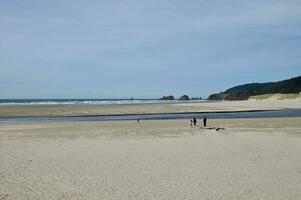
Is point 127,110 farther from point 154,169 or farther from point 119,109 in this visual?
point 154,169

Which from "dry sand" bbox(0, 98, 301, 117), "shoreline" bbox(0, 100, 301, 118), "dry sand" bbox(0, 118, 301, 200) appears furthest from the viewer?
"dry sand" bbox(0, 98, 301, 117)

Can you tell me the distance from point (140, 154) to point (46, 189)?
6.09m

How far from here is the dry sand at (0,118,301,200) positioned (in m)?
10.9

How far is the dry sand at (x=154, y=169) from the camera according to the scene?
10.9 m

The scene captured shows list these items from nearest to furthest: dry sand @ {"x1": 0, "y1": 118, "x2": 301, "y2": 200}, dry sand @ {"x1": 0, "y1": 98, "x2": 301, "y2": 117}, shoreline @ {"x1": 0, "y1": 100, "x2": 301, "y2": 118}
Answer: dry sand @ {"x1": 0, "y1": 118, "x2": 301, "y2": 200}
shoreline @ {"x1": 0, "y1": 100, "x2": 301, "y2": 118}
dry sand @ {"x1": 0, "y1": 98, "x2": 301, "y2": 117}

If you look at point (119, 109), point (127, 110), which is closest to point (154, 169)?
point (127, 110)

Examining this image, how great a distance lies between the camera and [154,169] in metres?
13.8

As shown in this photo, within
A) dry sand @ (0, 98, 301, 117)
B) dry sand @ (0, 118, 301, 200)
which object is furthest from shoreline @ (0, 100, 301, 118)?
dry sand @ (0, 118, 301, 200)

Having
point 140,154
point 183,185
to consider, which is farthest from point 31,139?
point 183,185

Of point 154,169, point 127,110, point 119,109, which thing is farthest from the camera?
point 119,109

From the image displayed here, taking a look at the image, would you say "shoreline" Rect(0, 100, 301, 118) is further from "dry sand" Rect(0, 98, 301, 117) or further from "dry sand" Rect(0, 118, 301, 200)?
"dry sand" Rect(0, 118, 301, 200)

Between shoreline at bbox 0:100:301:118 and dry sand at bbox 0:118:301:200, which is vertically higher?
Answer: shoreline at bbox 0:100:301:118

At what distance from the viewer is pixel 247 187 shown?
36.5ft

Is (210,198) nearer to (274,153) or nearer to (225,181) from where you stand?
(225,181)
